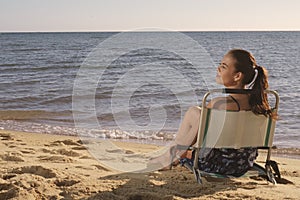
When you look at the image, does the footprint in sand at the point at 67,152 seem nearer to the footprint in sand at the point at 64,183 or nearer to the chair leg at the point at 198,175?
the footprint in sand at the point at 64,183

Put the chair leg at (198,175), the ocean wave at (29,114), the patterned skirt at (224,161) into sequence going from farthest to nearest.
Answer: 1. the ocean wave at (29,114)
2. the patterned skirt at (224,161)
3. the chair leg at (198,175)

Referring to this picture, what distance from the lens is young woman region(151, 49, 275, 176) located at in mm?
3607

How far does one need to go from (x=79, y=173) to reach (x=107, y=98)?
7.04m

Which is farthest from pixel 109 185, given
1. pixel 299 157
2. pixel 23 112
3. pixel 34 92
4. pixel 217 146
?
pixel 34 92

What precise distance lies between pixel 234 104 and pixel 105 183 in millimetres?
1321

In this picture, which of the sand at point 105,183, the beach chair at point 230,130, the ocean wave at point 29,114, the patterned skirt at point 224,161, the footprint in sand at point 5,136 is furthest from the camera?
the ocean wave at point 29,114

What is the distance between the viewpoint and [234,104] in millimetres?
3623

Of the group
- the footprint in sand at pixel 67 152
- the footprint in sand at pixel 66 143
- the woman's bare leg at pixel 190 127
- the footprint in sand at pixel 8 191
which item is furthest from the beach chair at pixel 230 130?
the footprint in sand at pixel 66 143

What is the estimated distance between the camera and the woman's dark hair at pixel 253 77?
3.58m

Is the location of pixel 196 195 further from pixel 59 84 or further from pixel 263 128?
pixel 59 84

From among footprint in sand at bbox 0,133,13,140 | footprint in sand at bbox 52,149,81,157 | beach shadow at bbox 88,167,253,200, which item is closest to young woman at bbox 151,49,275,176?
beach shadow at bbox 88,167,253,200

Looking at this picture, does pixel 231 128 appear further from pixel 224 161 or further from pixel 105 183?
pixel 105 183

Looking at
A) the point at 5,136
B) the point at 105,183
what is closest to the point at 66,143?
the point at 5,136

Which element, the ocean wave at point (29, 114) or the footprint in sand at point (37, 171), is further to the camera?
the ocean wave at point (29, 114)
